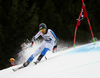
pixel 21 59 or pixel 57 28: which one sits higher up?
pixel 57 28

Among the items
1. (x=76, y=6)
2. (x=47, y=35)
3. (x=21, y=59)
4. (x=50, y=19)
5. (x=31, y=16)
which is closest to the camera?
(x=47, y=35)

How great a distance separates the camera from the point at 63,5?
22109mm

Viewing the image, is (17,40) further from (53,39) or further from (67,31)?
(53,39)

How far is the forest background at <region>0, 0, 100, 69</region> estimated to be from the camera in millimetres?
14094

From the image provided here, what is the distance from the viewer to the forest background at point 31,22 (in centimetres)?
1409

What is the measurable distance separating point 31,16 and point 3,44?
4253mm

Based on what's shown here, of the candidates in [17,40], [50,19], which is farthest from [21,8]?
[50,19]

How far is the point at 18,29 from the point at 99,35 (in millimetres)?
9426

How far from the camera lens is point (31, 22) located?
15523 mm

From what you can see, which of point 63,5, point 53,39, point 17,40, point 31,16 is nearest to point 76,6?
point 63,5

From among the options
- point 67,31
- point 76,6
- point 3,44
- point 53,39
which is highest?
point 76,6

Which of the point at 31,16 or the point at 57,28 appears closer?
the point at 31,16

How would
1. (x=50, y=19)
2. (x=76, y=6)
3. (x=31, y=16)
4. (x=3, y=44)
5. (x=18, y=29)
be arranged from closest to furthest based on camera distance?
(x=3, y=44), (x=18, y=29), (x=31, y=16), (x=50, y=19), (x=76, y=6)

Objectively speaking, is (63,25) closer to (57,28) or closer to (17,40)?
(57,28)
